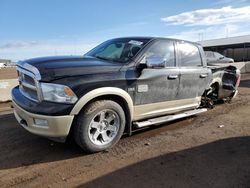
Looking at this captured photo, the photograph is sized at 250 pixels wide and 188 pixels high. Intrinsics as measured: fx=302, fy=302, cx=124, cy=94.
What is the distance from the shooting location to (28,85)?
487 centimetres

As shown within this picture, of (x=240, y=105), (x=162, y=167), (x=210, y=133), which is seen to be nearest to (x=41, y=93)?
(x=162, y=167)

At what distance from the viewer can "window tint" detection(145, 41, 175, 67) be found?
5.69 metres

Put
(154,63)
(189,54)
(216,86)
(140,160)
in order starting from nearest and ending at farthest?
(140,160) → (154,63) → (189,54) → (216,86)

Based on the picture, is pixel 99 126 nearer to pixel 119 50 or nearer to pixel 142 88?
pixel 142 88

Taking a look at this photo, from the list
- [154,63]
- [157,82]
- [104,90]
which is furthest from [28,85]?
[157,82]

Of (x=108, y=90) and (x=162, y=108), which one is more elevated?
(x=108, y=90)

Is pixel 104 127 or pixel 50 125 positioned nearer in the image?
pixel 50 125

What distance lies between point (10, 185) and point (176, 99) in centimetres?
358

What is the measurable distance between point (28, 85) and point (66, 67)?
75 cm

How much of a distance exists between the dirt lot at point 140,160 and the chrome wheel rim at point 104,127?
8.9 inches

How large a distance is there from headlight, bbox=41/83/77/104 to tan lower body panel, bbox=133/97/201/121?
1.37 metres

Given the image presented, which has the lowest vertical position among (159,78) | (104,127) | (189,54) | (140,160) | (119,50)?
(140,160)

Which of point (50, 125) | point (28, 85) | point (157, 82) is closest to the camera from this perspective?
point (50, 125)

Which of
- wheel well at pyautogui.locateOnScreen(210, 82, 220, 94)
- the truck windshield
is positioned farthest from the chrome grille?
wheel well at pyautogui.locateOnScreen(210, 82, 220, 94)
